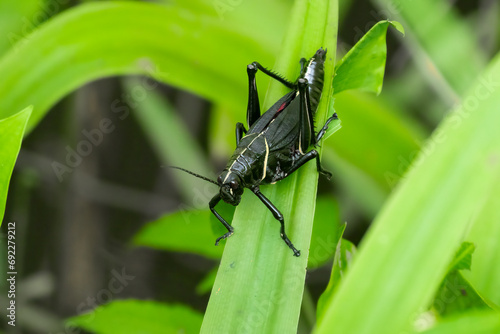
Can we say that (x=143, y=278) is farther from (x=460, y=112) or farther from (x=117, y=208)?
(x=460, y=112)

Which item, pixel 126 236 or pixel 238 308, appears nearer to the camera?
pixel 238 308

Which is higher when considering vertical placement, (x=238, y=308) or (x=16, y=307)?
(x=238, y=308)

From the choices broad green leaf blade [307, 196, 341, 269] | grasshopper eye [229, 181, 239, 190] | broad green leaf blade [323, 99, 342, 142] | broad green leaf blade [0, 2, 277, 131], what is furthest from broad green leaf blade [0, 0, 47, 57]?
broad green leaf blade [307, 196, 341, 269]

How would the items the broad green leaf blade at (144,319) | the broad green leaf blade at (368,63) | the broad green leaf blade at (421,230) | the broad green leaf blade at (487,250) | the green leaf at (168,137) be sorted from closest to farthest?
the broad green leaf blade at (421,230) → the broad green leaf blade at (487,250) → the broad green leaf blade at (368,63) → the broad green leaf blade at (144,319) → the green leaf at (168,137)

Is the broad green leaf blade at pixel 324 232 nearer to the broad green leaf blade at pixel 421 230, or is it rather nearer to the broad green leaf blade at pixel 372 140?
the broad green leaf blade at pixel 372 140

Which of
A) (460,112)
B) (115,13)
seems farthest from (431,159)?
(115,13)

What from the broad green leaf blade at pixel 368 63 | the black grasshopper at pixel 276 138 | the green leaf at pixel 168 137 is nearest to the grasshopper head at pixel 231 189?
the black grasshopper at pixel 276 138

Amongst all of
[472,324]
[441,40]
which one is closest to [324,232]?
[472,324]
